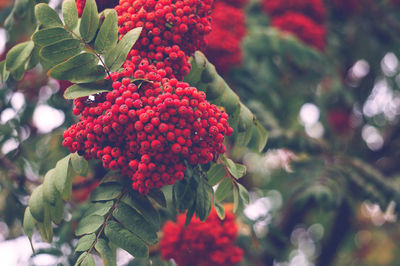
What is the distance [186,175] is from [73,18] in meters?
0.86

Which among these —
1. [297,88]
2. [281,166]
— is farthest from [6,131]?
[281,166]

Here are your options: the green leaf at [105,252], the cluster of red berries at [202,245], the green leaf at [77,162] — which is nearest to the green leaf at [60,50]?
the green leaf at [77,162]

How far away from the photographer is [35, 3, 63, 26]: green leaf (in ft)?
6.23

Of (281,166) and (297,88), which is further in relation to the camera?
(281,166)

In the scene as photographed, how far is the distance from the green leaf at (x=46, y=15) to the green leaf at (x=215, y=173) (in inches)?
37.0

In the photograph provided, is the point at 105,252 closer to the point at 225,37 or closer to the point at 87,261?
the point at 87,261

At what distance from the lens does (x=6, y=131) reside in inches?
127

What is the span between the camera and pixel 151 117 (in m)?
1.74

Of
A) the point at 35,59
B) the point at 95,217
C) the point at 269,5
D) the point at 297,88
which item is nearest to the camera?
the point at 95,217

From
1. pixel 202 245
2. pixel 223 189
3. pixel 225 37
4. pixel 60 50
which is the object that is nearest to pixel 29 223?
pixel 60 50

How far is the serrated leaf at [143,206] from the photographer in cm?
191

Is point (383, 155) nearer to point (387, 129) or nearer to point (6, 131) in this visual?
point (387, 129)

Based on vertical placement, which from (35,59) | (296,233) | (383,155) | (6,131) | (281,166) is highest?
(35,59)

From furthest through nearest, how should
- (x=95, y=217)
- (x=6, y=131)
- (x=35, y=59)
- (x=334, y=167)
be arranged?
1. (x=334, y=167)
2. (x=6, y=131)
3. (x=35, y=59)
4. (x=95, y=217)
